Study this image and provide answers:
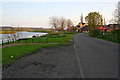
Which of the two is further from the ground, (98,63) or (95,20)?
(95,20)

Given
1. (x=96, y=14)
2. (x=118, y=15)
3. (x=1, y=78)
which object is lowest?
(x=1, y=78)

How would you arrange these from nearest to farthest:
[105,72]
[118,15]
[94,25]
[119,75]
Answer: [119,75] → [105,72] → [118,15] → [94,25]

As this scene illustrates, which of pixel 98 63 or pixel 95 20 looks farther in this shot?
pixel 95 20

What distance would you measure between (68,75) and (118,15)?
14792 mm

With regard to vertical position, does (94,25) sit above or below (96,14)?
below

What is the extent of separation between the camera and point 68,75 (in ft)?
15.1

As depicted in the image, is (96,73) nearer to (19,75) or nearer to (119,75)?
(119,75)

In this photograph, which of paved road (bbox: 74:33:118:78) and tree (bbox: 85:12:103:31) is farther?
tree (bbox: 85:12:103:31)

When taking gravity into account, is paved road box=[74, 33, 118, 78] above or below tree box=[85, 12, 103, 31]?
below

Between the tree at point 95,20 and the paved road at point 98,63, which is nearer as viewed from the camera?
the paved road at point 98,63

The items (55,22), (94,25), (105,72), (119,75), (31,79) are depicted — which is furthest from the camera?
(55,22)

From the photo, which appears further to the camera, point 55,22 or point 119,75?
point 55,22

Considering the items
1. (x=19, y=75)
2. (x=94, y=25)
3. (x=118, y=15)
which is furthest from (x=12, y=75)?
(x=94, y=25)

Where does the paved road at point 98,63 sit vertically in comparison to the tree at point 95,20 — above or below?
below
